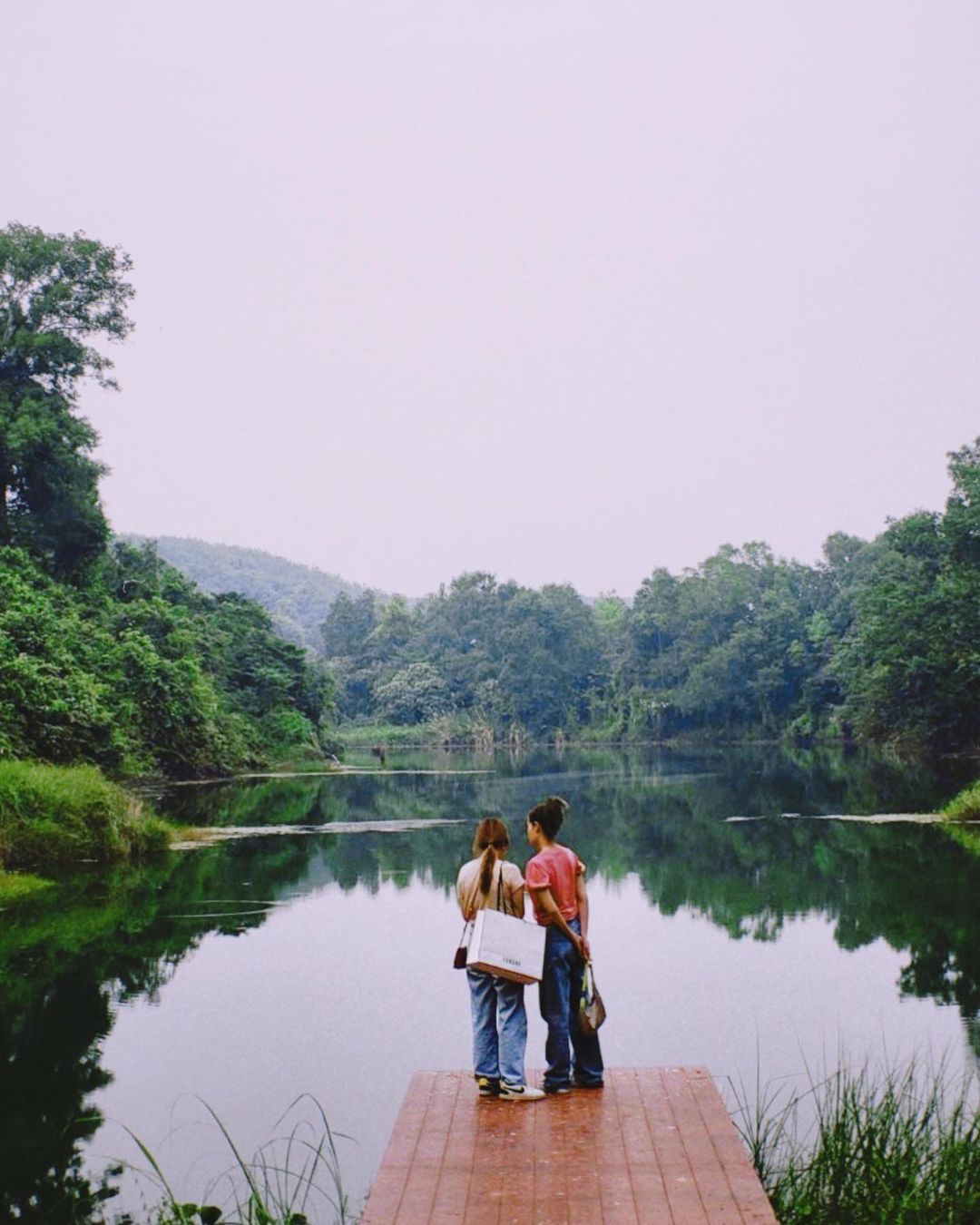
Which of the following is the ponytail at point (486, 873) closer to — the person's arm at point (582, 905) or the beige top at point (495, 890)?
the beige top at point (495, 890)

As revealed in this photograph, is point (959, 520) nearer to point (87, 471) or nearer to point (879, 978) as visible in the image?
point (87, 471)

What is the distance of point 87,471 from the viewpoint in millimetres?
38938

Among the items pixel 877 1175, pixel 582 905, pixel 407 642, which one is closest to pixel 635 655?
pixel 407 642

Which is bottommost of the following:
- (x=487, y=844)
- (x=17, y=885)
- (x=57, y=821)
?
(x=17, y=885)

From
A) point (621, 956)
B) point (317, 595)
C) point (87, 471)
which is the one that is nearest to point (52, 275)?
point (87, 471)

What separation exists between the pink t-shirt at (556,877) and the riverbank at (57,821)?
11.4 metres

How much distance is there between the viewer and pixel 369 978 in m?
13.0

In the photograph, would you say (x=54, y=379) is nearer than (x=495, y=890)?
No

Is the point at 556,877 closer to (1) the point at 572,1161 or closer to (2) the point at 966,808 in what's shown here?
(1) the point at 572,1161

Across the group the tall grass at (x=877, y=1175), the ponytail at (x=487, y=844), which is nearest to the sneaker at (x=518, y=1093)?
the ponytail at (x=487, y=844)

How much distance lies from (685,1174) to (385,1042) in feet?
16.5

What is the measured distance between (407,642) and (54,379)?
59.1 m

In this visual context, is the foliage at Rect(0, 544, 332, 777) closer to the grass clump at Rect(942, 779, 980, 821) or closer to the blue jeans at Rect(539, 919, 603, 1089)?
the grass clump at Rect(942, 779, 980, 821)

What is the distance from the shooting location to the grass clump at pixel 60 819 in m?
18.5
